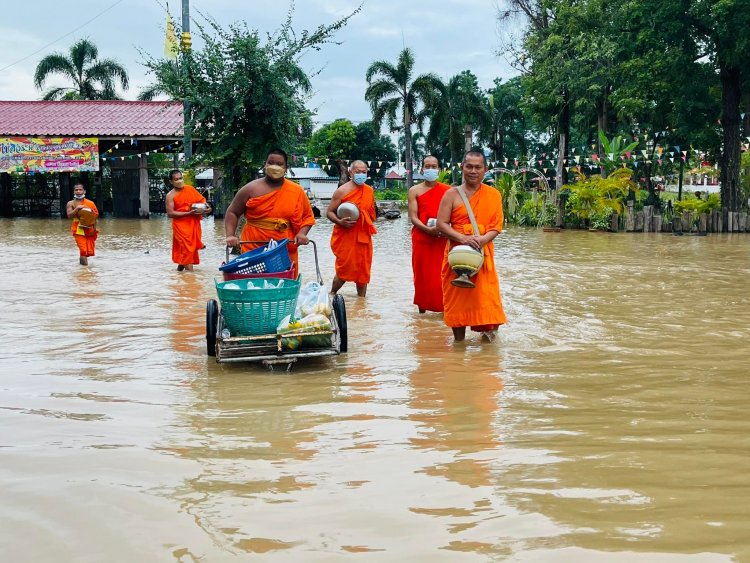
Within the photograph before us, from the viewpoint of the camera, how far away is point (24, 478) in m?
3.86

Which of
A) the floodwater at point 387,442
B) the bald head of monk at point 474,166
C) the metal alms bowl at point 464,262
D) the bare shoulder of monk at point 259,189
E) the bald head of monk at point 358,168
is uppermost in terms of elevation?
the bald head of monk at point 358,168

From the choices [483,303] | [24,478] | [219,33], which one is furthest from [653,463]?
[219,33]

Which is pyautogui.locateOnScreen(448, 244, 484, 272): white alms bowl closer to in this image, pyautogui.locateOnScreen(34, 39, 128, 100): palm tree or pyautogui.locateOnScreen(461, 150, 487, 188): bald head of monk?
pyautogui.locateOnScreen(461, 150, 487, 188): bald head of monk

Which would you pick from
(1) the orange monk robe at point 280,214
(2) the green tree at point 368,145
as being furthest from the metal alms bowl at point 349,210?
(2) the green tree at point 368,145

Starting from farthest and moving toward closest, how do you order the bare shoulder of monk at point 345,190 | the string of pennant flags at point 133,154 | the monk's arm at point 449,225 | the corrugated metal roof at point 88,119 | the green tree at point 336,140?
the green tree at point 336,140, the string of pennant flags at point 133,154, the corrugated metal roof at point 88,119, the bare shoulder of monk at point 345,190, the monk's arm at point 449,225

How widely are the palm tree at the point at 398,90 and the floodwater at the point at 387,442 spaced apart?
40310mm

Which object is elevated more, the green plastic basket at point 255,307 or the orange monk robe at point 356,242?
the orange monk robe at point 356,242

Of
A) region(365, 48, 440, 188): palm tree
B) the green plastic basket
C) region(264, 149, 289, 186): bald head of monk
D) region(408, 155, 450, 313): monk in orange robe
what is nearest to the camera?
the green plastic basket

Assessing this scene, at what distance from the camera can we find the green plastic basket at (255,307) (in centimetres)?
605

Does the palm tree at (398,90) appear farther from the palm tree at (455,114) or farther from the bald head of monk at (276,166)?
the bald head of monk at (276,166)

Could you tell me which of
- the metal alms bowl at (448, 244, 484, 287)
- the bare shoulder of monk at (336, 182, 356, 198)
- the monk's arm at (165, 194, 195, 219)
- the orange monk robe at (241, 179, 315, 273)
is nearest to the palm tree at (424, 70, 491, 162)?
the monk's arm at (165, 194, 195, 219)

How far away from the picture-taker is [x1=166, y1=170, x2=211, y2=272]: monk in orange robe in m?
13.1

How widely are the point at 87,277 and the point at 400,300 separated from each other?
206 inches

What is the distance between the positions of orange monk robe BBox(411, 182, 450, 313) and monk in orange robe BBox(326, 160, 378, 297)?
4.06 feet
